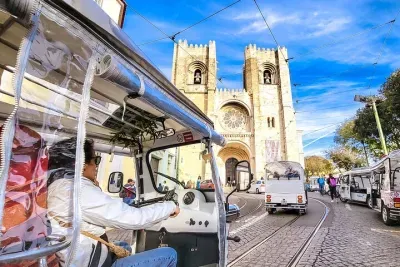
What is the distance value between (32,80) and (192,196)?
6.62ft

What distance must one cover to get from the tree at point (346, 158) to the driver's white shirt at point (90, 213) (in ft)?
122

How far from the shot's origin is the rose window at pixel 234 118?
3481cm

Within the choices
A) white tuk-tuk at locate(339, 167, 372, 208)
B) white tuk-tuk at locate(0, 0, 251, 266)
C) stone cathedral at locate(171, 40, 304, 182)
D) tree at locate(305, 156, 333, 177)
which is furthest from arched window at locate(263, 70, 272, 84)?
white tuk-tuk at locate(0, 0, 251, 266)

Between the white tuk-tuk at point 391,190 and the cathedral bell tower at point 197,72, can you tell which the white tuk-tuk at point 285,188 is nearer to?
the white tuk-tuk at point 391,190

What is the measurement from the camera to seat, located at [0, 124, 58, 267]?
909mm

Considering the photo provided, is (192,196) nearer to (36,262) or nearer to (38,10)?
(36,262)

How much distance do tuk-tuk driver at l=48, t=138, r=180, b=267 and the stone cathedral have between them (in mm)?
30135

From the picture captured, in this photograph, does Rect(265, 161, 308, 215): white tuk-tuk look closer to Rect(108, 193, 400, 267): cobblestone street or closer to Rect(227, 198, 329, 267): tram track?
Rect(108, 193, 400, 267): cobblestone street

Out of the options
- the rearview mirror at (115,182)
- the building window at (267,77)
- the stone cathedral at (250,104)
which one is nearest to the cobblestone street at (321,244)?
the rearview mirror at (115,182)

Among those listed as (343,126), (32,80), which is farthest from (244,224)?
(343,126)

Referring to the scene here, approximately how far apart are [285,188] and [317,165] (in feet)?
155

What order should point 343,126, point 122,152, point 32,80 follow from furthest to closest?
point 343,126 → point 122,152 → point 32,80

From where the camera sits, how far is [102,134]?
9.64 ft

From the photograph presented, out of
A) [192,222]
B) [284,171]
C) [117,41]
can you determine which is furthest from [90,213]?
[284,171]
